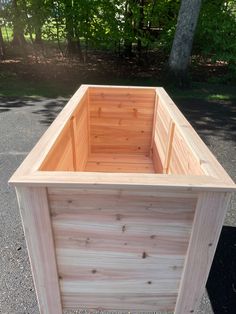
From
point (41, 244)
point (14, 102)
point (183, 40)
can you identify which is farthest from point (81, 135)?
point (183, 40)

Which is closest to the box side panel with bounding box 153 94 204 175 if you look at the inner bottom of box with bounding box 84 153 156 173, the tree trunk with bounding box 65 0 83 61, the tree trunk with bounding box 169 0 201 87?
the inner bottom of box with bounding box 84 153 156 173

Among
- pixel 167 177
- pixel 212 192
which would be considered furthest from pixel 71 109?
pixel 212 192

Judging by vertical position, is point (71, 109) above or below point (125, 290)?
above

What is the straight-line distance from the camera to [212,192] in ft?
4.41

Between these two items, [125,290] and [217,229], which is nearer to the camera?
[217,229]

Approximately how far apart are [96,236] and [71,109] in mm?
1201

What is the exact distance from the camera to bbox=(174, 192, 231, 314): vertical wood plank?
54.2 inches

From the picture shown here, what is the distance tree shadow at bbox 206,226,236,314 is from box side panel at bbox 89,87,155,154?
4.76ft

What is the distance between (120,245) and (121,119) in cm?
221

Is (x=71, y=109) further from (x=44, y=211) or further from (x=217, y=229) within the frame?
(x=217, y=229)

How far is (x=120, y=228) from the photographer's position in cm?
150

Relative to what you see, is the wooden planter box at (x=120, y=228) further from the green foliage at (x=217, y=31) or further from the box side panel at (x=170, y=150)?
the green foliage at (x=217, y=31)

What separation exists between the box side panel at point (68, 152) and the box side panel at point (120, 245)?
307 mm

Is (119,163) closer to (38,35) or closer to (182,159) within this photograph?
(182,159)
